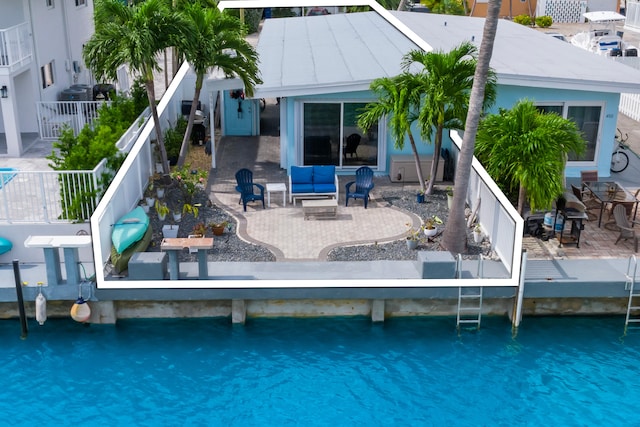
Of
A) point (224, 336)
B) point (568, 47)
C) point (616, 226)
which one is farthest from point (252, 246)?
point (568, 47)

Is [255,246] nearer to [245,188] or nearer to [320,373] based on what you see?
[245,188]

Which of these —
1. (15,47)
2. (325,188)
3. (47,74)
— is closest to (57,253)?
(325,188)

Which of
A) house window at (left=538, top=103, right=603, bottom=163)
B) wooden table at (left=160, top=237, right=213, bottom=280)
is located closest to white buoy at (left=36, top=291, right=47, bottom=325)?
wooden table at (left=160, top=237, right=213, bottom=280)

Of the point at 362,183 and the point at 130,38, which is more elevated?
the point at 130,38

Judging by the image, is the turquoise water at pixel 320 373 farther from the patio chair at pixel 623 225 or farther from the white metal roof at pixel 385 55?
the white metal roof at pixel 385 55

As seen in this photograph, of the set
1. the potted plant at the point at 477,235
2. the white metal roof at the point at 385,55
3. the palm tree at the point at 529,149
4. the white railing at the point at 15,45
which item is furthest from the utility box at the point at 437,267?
the white railing at the point at 15,45

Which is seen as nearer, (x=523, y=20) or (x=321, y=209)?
(x=321, y=209)

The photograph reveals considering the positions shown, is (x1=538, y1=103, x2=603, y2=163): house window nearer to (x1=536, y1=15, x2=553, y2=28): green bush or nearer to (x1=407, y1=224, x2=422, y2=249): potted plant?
(x1=407, y1=224, x2=422, y2=249): potted plant
